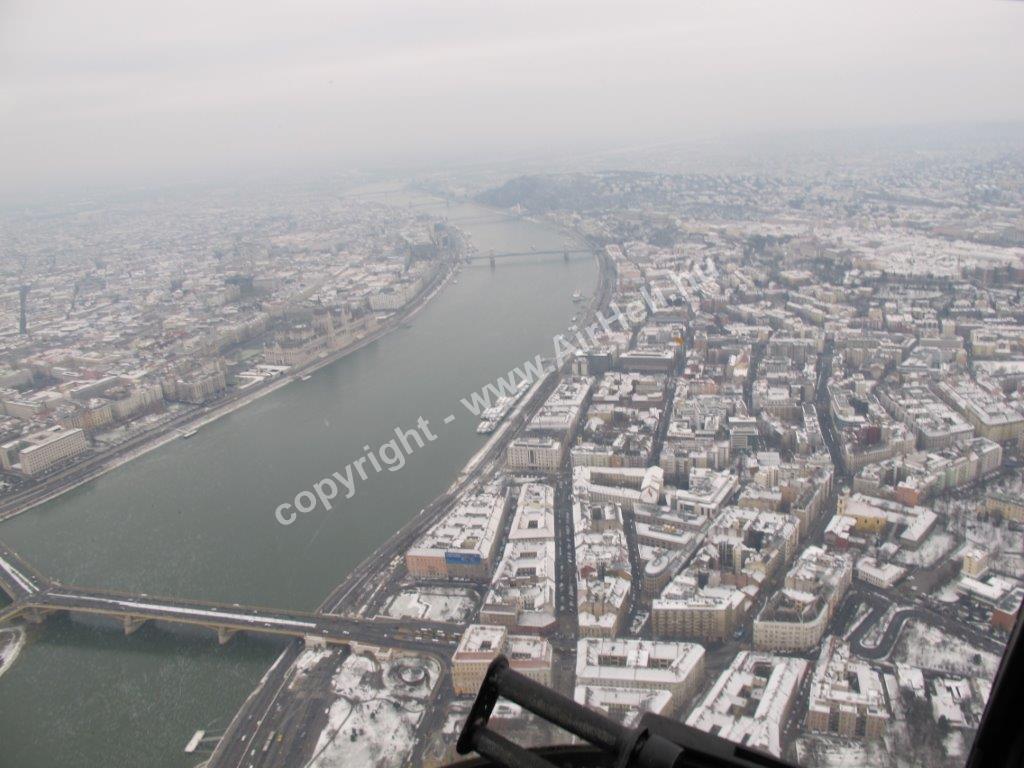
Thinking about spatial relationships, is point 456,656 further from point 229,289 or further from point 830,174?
point 830,174

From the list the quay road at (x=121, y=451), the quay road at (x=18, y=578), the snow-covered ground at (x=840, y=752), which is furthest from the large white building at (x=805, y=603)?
the quay road at (x=121, y=451)

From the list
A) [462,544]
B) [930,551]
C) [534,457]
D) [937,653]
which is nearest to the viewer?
[937,653]

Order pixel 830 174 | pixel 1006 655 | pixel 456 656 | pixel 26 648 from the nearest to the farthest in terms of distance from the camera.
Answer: pixel 1006 655 < pixel 456 656 < pixel 26 648 < pixel 830 174

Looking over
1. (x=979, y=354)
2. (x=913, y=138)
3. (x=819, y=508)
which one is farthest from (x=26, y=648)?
(x=913, y=138)

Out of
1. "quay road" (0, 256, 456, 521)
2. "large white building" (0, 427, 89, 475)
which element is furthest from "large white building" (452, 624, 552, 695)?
"large white building" (0, 427, 89, 475)

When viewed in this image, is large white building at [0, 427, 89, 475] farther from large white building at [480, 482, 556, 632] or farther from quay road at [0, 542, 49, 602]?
large white building at [480, 482, 556, 632]

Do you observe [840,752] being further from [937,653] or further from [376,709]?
[376,709]

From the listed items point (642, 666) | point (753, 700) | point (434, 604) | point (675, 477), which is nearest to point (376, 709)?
point (434, 604)

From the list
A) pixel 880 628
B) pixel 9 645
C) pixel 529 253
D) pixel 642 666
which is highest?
pixel 529 253
